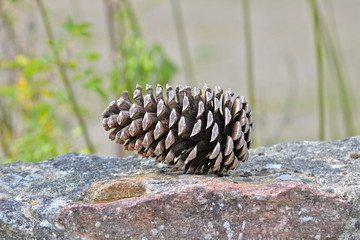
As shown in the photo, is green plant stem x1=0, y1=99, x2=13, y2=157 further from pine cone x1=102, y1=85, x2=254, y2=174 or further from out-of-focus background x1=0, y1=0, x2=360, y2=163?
pine cone x1=102, y1=85, x2=254, y2=174

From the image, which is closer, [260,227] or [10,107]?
[260,227]

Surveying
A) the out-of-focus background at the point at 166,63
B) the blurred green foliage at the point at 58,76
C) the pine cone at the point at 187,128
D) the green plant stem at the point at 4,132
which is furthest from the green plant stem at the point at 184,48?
the pine cone at the point at 187,128

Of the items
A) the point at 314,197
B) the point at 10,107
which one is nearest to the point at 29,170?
the point at 314,197

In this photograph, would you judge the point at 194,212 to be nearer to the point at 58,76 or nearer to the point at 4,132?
the point at 58,76

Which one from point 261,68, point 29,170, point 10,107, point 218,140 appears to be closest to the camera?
point 218,140

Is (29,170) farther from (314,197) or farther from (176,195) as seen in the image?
(314,197)

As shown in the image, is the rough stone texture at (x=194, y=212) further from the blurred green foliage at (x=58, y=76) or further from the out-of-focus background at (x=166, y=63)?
the blurred green foliage at (x=58, y=76)
